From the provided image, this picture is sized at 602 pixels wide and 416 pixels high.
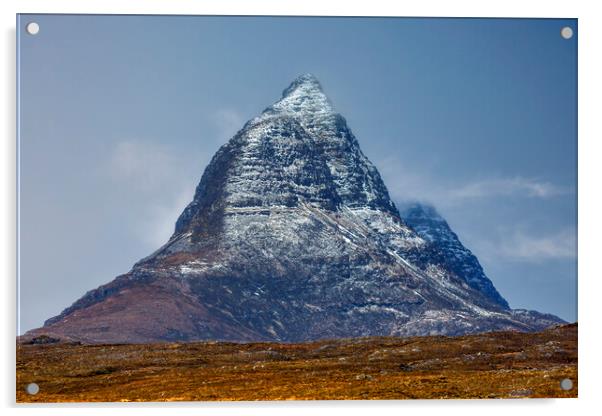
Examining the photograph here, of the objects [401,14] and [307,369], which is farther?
[307,369]

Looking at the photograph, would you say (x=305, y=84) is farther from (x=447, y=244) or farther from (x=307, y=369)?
(x=447, y=244)

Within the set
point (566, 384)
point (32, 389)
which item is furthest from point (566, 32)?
point (32, 389)

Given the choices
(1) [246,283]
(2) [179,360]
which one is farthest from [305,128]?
(2) [179,360]

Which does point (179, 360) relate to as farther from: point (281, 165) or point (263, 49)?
point (281, 165)

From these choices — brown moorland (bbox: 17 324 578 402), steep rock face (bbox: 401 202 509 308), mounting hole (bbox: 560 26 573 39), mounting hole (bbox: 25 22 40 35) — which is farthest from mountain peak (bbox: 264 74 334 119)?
mounting hole (bbox: 25 22 40 35)

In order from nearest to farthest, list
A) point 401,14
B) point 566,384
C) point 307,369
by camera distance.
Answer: point 401,14 → point 566,384 → point 307,369

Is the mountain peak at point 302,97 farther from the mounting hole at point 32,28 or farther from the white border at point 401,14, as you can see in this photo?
the mounting hole at point 32,28
